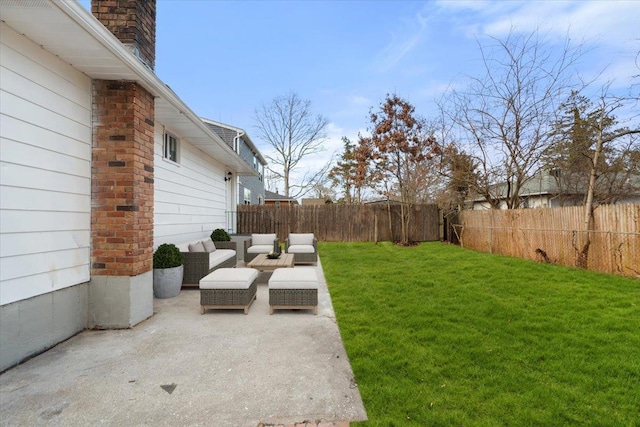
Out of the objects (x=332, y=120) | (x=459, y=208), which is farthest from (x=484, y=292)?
(x=332, y=120)

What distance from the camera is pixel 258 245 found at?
9.14m

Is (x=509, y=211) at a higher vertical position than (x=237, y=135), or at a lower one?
lower

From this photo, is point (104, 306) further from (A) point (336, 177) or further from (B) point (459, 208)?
(A) point (336, 177)

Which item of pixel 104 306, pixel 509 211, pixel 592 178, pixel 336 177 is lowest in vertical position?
pixel 104 306

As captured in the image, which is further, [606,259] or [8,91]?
[606,259]

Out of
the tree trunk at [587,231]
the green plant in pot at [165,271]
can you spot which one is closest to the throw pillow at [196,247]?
the green plant in pot at [165,271]

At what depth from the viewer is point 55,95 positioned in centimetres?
335

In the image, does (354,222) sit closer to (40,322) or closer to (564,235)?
(564,235)

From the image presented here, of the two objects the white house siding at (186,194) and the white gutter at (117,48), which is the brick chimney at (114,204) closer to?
the white gutter at (117,48)

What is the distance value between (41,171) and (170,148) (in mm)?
3302

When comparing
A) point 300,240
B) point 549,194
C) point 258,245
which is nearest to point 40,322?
point 258,245

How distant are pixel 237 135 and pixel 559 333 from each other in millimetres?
15851

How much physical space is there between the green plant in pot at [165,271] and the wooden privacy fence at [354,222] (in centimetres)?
898

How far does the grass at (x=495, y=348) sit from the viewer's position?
224cm
